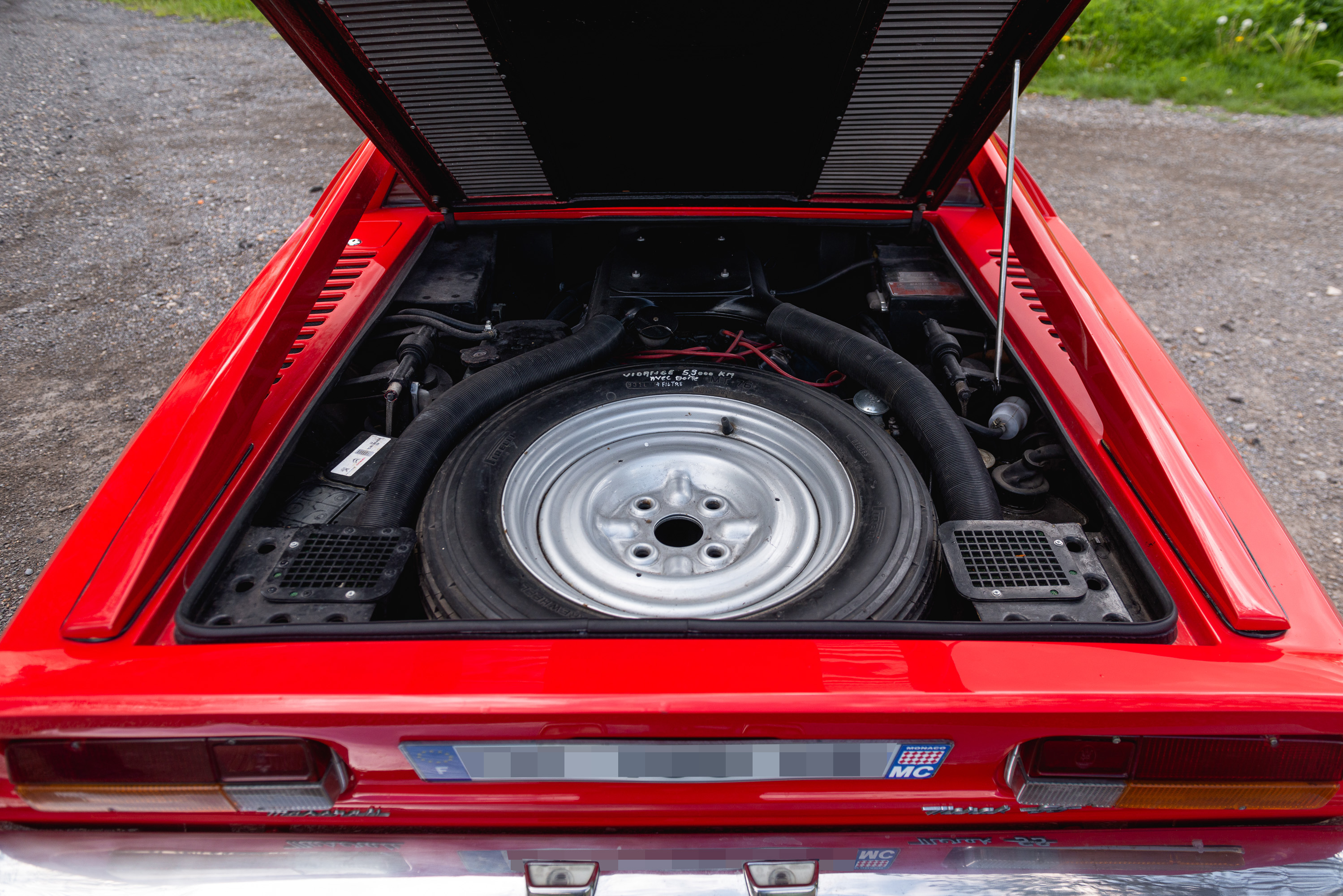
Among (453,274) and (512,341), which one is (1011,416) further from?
(453,274)

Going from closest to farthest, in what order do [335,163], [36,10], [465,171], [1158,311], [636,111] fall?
[636,111], [465,171], [1158,311], [335,163], [36,10]

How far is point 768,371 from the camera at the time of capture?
186 centimetres

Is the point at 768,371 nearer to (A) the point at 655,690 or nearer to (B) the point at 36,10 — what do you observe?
(A) the point at 655,690

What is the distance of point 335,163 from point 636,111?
4.46 metres

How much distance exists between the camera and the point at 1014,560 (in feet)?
4.19

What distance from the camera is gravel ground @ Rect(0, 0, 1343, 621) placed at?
296 centimetres

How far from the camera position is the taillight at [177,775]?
0.99 m

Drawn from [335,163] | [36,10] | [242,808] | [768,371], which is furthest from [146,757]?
[36,10]

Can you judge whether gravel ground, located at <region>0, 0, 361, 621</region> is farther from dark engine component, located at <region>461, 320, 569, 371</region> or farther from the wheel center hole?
the wheel center hole

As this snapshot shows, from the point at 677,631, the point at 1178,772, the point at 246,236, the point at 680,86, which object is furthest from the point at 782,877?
the point at 246,236

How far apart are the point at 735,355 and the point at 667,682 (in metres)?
1.20

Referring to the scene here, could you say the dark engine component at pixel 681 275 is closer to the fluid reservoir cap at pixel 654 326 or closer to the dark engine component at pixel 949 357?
the fluid reservoir cap at pixel 654 326

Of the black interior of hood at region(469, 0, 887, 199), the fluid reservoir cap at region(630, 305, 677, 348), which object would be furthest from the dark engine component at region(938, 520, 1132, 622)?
the black interior of hood at region(469, 0, 887, 199)

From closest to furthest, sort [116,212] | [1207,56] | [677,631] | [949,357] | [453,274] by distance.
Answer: [677,631] → [949,357] → [453,274] → [116,212] → [1207,56]
